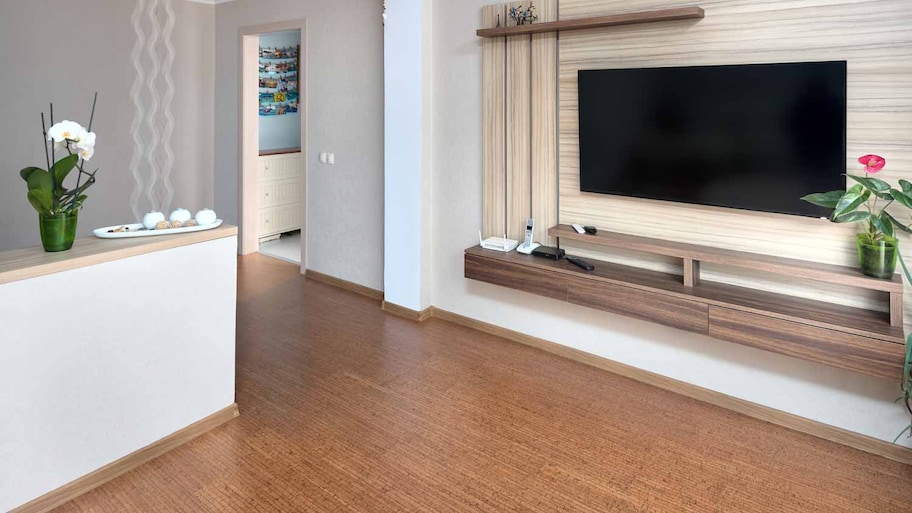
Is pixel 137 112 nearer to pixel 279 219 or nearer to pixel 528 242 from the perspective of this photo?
pixel 279 219

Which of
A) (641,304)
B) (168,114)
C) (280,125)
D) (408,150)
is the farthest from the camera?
(280,125)

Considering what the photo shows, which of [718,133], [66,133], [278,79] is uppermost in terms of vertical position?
[278,79]

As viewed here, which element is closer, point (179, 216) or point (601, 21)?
point (179, 216)

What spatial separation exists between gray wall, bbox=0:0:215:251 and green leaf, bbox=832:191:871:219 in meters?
5.75

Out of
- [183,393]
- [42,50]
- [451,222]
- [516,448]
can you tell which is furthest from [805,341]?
[42,50]

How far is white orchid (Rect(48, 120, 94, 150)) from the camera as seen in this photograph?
2086mm

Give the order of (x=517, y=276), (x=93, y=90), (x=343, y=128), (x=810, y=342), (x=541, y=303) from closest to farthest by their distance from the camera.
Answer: (x=810, y=342) → (x=517, y=276) → (x=541, y=303) → (x=343, y=128) → (x=93, y=90)

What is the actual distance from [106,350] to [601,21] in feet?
9.36

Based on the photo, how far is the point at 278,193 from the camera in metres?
6.56

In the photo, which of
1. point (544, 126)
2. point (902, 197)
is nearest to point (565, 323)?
point (544, 126)

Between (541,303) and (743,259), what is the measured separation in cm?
131

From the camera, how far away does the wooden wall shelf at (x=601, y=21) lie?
2762 mm

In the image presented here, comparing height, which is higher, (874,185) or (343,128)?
(343,128)

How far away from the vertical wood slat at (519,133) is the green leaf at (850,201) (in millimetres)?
1763
